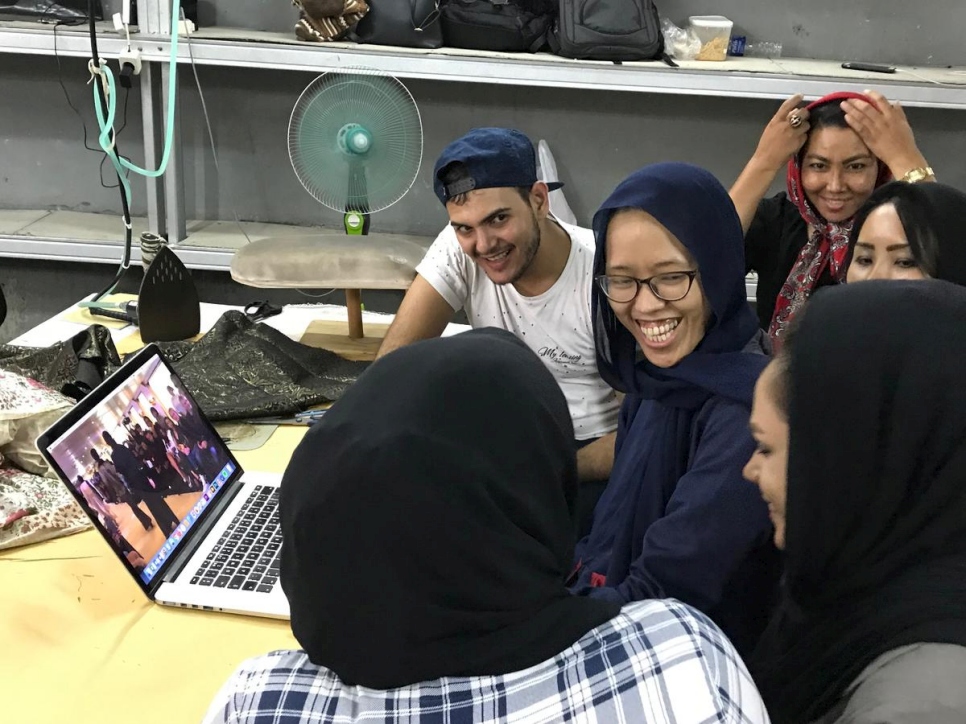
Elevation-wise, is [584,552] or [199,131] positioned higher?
[199,131]

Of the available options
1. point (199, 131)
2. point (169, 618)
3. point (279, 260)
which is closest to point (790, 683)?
point (169, 618)

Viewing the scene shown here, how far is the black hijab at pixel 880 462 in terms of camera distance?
731 millimetres

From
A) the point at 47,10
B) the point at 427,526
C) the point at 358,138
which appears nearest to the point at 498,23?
the point at 358,138

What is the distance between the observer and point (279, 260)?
74.9 inches

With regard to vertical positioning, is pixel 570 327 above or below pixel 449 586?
below

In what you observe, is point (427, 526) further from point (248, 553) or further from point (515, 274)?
point (515, 274)

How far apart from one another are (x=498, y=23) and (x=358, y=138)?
0.58 meters

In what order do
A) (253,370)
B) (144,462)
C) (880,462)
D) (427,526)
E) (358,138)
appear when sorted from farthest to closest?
(358,138) → (253,370) → (144,462) → (880,462) → (427,526)

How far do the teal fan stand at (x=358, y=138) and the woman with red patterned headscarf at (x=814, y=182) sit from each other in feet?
3.36

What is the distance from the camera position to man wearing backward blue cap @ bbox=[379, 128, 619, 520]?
165 cm

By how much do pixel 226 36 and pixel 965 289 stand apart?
94.1 inches

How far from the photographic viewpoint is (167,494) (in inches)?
43.3

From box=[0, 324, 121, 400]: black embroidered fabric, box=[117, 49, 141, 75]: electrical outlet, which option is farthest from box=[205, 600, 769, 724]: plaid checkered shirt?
box=[117, 49, 141, 75]: electrical outlet

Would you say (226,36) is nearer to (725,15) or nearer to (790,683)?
(725,15)
